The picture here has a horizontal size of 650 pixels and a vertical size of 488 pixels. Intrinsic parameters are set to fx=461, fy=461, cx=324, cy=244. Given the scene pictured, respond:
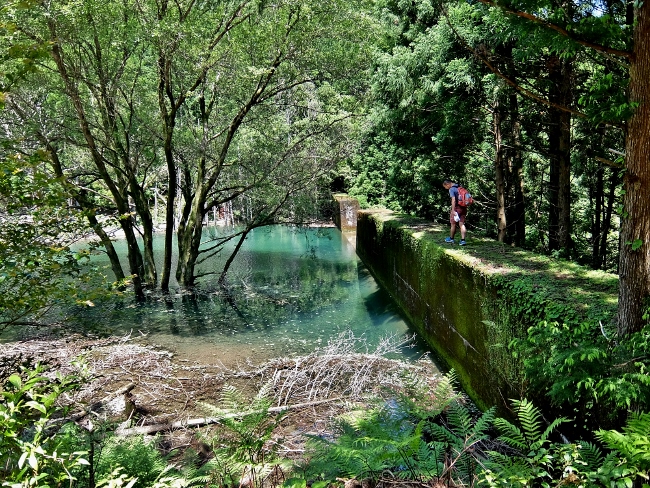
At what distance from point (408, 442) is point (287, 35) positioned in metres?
10.6

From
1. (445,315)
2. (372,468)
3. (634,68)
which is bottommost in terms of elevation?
(445,315)

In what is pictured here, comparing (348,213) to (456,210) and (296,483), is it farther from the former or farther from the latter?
(296,483)

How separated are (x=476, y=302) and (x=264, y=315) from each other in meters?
6.50

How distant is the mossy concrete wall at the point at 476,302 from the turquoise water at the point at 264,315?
98 cm

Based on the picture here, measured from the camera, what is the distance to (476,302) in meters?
7.05

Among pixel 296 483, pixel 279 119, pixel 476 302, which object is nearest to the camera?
pixel 296 483

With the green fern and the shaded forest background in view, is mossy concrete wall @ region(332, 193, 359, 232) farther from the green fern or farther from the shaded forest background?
the green fern

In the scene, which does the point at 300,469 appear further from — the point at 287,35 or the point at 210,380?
the point at 287,35

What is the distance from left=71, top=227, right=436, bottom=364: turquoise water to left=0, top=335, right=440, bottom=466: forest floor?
2.35ft

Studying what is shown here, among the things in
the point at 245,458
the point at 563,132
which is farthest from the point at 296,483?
the point at 563,132

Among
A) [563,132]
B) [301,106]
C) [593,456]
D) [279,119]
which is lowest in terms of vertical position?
[593,456]

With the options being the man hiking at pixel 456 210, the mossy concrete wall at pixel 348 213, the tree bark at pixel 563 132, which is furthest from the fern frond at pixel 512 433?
the mossy concrete wall at pixel 348 213

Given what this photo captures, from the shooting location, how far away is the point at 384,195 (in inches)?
1016

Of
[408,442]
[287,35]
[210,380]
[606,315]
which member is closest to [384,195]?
[287,35]
